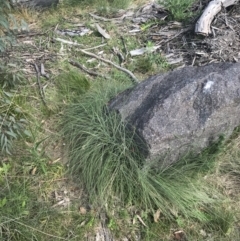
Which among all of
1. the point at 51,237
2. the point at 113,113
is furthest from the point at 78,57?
the point at 51,237

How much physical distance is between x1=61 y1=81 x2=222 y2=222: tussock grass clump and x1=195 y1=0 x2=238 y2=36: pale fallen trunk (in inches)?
80.1

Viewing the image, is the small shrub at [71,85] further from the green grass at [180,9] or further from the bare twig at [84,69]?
the green grass at [180,9]

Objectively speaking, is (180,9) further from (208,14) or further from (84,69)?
(84,69)

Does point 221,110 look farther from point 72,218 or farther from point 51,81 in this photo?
point 51,81

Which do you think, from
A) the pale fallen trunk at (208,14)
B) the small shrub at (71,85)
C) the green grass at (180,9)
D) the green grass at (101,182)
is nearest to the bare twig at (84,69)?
the small shrub at (71,85)

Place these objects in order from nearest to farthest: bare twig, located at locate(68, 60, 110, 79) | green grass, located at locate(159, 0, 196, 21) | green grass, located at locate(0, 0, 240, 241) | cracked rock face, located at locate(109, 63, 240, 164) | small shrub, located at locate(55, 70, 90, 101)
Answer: green grass, located at locate(0, 0, 240, 241)
cracked rock face, located at locate(109, 63, 240, 164)
small shrub, located at locate(55, 70, 90, 101)
bare twig, located at locate(68, 60, 110, 79)
green grass, located at locate(159, 0, 196, 21)

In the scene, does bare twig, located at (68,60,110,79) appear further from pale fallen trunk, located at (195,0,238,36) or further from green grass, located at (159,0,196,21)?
green grass, located at (159,0,196,21)

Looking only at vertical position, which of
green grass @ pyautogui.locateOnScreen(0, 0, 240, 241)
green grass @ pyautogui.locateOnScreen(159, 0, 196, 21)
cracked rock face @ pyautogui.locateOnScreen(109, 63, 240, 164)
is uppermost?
green grass @ pyautogui.locateOnScreen(159, 0, 196, 21)

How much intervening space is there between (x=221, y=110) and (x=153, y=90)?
62 centimetres

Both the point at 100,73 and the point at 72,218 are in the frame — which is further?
the point at 100,73

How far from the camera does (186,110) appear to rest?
3143 millimetres

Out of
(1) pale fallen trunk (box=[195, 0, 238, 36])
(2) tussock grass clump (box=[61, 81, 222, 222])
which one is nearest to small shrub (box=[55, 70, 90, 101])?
(2) tussock grass clump (box=[61, 81, 222, 222])

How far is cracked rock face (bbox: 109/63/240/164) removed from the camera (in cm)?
306

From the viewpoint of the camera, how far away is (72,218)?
3.01m
